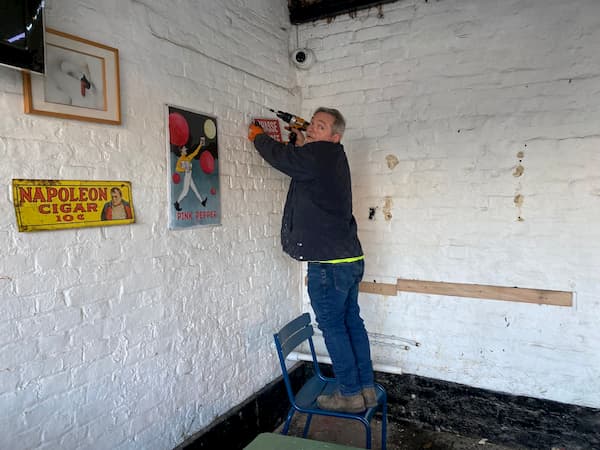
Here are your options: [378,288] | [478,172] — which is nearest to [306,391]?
[378,288]

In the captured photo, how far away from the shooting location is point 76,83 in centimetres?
154

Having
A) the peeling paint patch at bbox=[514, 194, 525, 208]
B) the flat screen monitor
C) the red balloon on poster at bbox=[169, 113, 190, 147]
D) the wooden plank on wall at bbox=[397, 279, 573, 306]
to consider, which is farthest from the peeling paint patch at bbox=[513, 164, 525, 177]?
the flat screen monitor

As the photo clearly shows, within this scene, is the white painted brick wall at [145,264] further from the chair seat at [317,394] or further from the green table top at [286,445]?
the green table top at [286,445]

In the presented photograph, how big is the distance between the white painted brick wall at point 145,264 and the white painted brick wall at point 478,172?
65cm

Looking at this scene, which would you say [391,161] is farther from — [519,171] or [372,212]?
[519,171]

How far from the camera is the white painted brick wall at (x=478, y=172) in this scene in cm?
235

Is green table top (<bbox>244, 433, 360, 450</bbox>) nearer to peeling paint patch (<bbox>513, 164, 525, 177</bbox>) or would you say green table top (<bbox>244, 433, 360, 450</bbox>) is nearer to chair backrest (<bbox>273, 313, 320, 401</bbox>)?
chair backrest (<bbox>273, 313, 320, 401</bbox>)

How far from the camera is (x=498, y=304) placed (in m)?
2.55

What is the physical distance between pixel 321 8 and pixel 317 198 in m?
1.49

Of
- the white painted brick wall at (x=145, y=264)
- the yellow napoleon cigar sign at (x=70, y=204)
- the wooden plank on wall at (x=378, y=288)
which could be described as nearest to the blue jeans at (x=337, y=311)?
the white painted brick wall at (x=145, y=264)

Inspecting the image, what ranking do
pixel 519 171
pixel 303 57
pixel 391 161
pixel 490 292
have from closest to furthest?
pixel 519 171, pixel 490 292, pixel 391 161, pixel 303 57

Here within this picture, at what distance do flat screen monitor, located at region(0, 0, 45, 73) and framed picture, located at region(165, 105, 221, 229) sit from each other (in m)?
0.66

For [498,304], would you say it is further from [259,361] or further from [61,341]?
[61,341]

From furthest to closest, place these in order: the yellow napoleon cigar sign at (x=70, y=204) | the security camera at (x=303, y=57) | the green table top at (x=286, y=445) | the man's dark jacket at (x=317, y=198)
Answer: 1. the security camera at (x=303, y=57)
2. the man's dark jacket at (x=317, y=198)
3. the yellow napoleon cigar sign at (x=70, y=204)
4. the green table top at (x=286, y=445)
